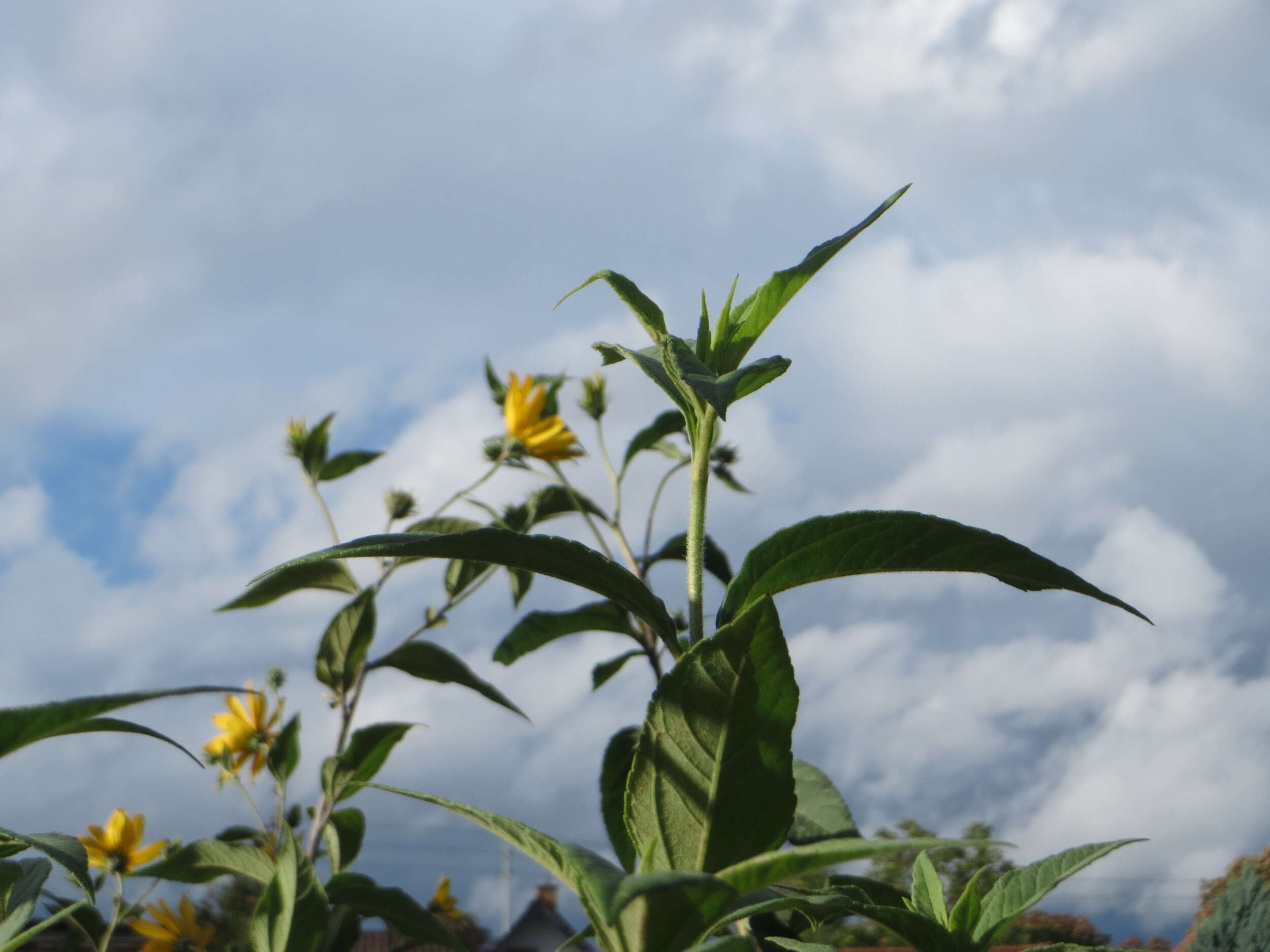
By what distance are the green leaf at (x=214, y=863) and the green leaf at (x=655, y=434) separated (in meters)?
0.80

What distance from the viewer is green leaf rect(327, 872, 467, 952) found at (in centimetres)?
140

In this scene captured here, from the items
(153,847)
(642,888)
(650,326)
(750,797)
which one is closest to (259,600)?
(153,847)

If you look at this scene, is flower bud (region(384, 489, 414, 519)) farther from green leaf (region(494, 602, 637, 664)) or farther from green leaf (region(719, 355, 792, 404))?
green leaf (region(719, 355, 792, 404))

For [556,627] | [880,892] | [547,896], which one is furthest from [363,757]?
[547,896]

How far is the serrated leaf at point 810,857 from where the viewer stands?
0.46 metres

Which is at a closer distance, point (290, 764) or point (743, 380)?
point (743, 380)

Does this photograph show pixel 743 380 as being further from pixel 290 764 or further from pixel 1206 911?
pixel 1206 911

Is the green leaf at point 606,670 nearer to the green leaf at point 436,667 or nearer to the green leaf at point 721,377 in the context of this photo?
the green leaf at point 436,667

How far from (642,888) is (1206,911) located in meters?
4.54

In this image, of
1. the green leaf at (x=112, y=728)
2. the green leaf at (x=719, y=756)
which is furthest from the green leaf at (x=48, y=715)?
the green leaf at (x=719, y=756)

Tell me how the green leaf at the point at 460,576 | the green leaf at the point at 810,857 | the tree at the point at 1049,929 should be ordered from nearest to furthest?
1. the green leaf at the point at 810,857
2. the green leaf at the point at 460,576
3. the tree at the point at 1049,929

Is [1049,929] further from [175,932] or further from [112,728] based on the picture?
[112,728]

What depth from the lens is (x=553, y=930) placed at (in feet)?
Result: 81.0

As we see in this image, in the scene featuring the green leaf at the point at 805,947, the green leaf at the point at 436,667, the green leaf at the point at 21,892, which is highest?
the green leaf at the point at 436,667
